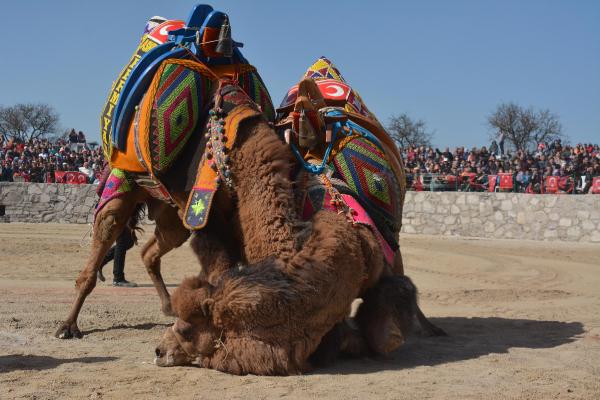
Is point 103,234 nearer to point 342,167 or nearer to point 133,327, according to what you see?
point 133,327

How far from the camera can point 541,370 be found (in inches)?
192

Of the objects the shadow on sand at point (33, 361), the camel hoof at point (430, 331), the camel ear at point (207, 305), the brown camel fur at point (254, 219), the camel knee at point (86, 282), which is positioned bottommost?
the shadow on sand at point (33, 361)

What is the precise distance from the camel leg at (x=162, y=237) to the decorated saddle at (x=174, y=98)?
92 cm

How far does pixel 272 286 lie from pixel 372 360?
114cm

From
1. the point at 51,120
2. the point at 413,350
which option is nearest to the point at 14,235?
the point at 413,350

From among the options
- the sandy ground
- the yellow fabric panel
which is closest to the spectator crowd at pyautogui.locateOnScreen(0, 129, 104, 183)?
the sandy ground

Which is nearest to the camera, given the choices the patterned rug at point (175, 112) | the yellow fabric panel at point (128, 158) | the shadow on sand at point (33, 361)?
the shadow on sand at point (33, 361)

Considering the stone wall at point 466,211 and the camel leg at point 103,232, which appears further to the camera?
the stone wall at point 466,211

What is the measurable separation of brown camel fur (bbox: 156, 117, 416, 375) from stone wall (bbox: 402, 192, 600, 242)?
16.4m

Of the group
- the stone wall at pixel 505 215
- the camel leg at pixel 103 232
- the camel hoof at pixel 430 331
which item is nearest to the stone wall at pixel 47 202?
the stone wall at pixel 505 215

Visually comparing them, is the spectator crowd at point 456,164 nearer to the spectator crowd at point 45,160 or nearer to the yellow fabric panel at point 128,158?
the spectator crowd at point 45,160

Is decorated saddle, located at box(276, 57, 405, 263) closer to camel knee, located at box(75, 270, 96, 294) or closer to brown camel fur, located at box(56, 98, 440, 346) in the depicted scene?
brown camel fur, located at box(56, 98, 440, 346)

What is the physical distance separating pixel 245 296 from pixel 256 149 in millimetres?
1159

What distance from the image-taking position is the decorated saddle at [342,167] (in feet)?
16.6
